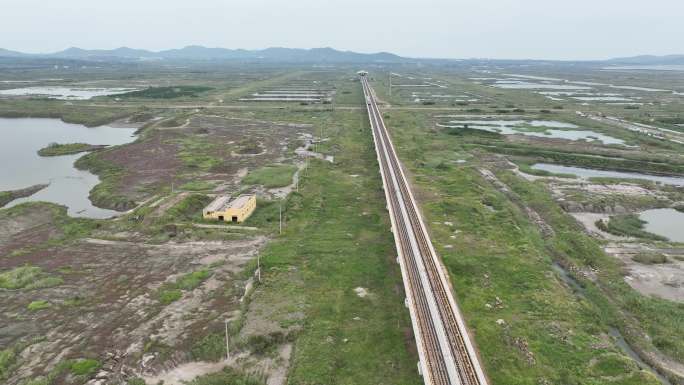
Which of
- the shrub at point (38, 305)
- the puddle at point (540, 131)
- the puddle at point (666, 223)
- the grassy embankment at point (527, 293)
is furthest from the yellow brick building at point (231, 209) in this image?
the puddle at point (540, 131)

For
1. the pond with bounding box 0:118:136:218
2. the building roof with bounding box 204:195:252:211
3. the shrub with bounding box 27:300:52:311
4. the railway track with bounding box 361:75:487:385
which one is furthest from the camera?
the pond with bounding box 0:118:136:218

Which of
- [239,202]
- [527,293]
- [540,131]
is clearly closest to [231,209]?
[239,202]

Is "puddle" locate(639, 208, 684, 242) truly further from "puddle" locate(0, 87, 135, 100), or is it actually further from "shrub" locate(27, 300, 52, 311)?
"puddle" locate(0, 87, 135, 100)

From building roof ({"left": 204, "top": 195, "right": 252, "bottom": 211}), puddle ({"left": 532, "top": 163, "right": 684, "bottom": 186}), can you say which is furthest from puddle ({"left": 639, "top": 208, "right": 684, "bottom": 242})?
building roof ({"left": 204, "top": 195, "right": 252, "bottom": 211})

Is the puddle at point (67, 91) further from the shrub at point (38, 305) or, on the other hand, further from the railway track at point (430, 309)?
the railway track at point (430, 309)

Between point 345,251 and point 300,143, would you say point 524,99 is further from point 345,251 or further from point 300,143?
point 345,251

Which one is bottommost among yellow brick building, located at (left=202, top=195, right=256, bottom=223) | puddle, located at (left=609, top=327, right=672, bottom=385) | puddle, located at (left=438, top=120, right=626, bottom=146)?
puddle, located at (left=609, top=327, right=672, bottom=385)

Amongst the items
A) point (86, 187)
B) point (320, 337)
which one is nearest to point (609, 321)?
point (320, 337)
